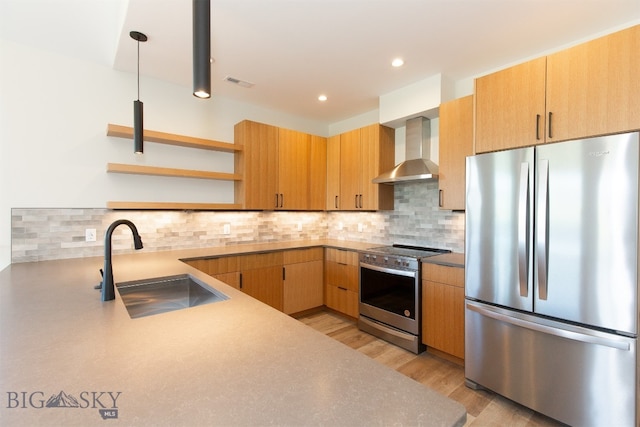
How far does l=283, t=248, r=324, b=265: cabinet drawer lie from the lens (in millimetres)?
3428

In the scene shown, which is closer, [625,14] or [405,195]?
[625,14]

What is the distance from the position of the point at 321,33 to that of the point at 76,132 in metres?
2.31

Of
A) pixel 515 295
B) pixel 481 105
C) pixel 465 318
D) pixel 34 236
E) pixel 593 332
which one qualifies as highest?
pixel 481 105

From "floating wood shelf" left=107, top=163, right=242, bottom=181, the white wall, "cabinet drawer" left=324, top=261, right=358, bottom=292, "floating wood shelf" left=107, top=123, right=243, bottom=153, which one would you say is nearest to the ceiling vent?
the white wall

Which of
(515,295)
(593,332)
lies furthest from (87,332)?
(593,332)

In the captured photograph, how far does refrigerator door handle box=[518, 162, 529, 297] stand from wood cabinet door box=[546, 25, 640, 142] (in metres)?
0.31

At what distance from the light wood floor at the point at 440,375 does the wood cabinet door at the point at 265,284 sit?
569 millimetres

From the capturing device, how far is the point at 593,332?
65.7 inches

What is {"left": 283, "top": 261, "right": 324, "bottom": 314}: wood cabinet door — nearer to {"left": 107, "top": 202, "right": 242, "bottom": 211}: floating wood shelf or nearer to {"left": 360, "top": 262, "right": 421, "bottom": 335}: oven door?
{"left": 360, "top": 262, "right": 421, "bottom": 335}: oven door

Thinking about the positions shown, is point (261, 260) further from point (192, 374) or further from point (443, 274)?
point (192, 374)

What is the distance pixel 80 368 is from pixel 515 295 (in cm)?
228

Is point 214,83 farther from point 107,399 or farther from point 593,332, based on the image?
point 593,332

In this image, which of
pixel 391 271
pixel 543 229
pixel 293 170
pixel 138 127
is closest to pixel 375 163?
pixel 293 170

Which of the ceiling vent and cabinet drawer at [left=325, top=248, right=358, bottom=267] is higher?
the ceiling vent
